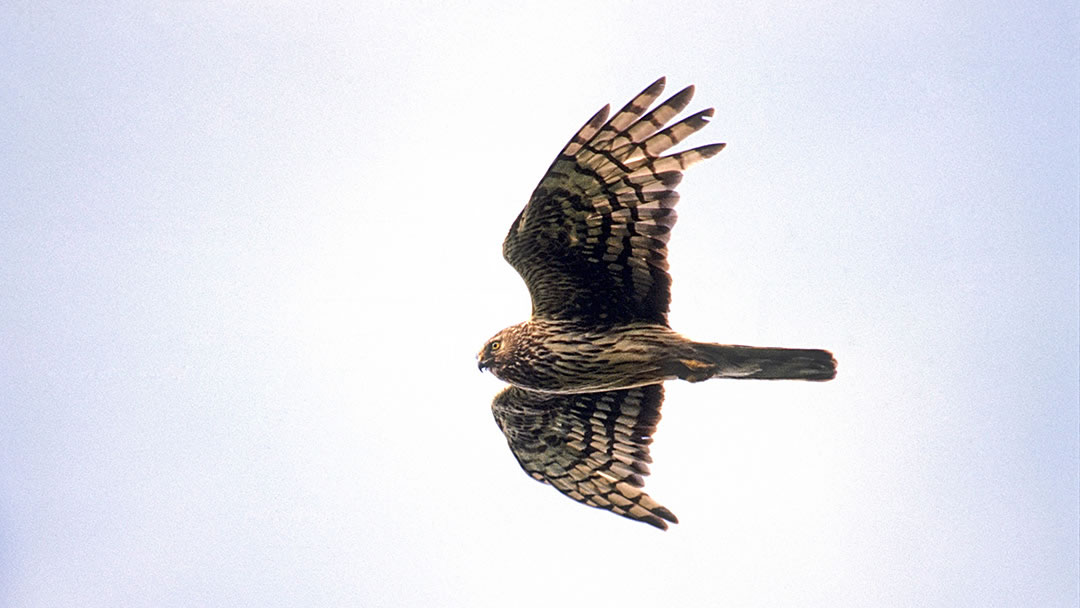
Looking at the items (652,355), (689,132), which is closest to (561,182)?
(689,132)

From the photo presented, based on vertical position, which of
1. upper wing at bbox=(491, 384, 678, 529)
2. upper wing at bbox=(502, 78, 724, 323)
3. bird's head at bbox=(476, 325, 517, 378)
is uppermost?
upper wing at bbox=(502, 78, 724, 323)

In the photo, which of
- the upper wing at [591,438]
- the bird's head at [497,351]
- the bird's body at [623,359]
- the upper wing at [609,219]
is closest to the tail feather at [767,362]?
the bird's body at [623,359]

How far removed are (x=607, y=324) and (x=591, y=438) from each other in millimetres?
1418

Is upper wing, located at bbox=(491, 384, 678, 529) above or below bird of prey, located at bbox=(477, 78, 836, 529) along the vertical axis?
below

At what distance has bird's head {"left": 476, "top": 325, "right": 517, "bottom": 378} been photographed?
9242mm

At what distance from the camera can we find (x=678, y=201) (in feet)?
27.6

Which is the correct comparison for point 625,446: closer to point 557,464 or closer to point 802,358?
point 557,464

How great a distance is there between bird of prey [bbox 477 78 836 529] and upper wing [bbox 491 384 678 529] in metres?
0.01

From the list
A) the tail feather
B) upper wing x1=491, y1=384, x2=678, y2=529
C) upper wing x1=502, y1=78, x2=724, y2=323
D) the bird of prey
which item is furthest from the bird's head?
the tail feather

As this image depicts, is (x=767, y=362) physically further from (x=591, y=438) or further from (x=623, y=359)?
(x=591, y=438)

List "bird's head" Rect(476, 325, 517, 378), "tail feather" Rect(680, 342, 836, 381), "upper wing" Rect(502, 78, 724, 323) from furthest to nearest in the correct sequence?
"bird's head" Rect(476, 325, 517, 378), "tail feather" Rect(680, 342, 836, 381), "upper wing" Rect(502, 78, 724, 323)

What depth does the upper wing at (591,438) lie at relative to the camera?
31.5 ft

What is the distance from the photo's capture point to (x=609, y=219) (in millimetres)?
8523

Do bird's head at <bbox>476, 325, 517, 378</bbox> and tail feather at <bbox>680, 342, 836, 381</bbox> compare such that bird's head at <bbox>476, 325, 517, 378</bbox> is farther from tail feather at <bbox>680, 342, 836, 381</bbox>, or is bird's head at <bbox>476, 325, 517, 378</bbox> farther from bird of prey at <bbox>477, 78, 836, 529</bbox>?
tail feather at <bbox>680, 342, 836, 381</bbox>
